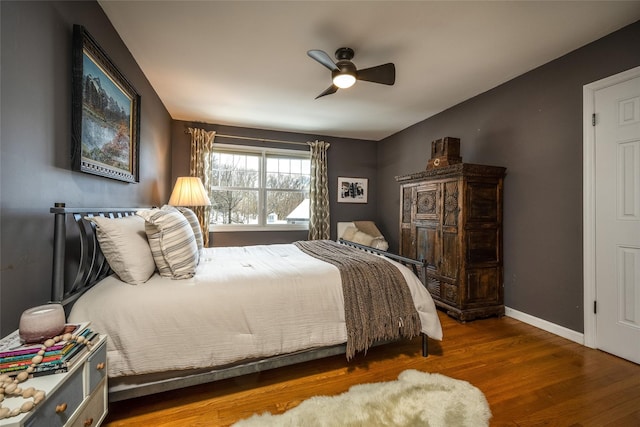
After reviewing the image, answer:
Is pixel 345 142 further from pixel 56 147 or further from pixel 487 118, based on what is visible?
pixel 56 147

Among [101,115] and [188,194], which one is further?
[188,194]

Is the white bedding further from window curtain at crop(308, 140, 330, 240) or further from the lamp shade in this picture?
window curtain at crop(308, 140, 330, 240)

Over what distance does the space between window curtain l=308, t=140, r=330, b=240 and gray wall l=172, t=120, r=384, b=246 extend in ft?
0.66

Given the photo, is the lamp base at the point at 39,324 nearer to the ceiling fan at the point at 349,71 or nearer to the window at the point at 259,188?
the ceiling fan at the point at 349,71

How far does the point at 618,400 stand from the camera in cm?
161

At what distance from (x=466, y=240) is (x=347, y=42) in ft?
Answer: 7.31

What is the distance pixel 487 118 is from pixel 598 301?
212cm

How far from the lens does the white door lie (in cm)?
201

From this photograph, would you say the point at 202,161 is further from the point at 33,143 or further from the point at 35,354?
the point at 35,354

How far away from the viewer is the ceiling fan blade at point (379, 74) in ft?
7.24

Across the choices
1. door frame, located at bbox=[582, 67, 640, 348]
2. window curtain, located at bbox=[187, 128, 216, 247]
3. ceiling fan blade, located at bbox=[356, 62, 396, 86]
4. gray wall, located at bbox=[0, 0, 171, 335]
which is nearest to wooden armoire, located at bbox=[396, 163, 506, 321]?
door frame, located at bbox=[582, 67, 640, 348]

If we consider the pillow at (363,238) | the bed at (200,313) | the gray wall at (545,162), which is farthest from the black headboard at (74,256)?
the gray wall at (545,162)

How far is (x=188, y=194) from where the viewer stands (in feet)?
11.2

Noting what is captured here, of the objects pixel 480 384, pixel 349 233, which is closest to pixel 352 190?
pixel 349 233
